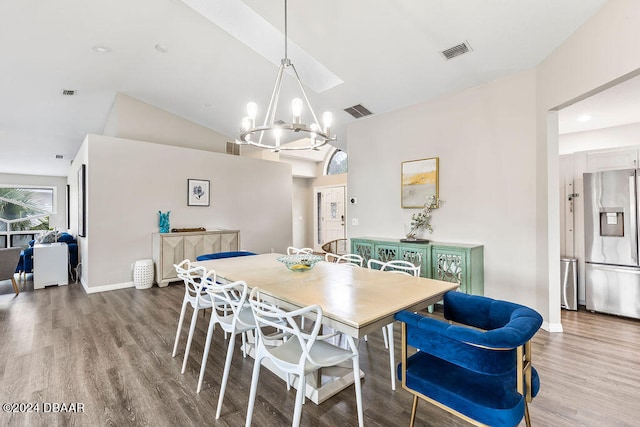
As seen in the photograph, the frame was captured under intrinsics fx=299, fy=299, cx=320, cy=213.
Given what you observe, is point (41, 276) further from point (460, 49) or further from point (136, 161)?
point (460, 49)

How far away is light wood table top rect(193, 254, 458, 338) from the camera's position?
5.06 ft

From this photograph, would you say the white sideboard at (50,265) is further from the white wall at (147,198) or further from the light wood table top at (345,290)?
the light wood table top at (345,290)

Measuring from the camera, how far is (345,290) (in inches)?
78.9

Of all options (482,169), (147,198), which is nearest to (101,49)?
(147,198)

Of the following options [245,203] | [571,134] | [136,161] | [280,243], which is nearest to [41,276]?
[136,161]

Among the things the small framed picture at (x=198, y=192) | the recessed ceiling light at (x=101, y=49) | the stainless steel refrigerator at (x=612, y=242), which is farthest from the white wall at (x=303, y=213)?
the stainless steel refrigerator at (x=612, y=242)

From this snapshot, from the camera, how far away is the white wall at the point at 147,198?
188 inches

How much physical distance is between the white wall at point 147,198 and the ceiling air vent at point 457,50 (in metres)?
4.59

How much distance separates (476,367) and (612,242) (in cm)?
349

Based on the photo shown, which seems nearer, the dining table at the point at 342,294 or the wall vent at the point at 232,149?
the dining table at the point at 342,294

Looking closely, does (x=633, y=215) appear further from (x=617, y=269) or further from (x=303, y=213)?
(x=303, y=213)

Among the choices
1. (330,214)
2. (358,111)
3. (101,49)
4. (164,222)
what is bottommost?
(164,222)

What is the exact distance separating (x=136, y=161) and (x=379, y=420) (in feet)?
17.5

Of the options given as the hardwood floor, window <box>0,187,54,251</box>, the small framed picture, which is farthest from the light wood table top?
window <box>0,187,54,251</box>
